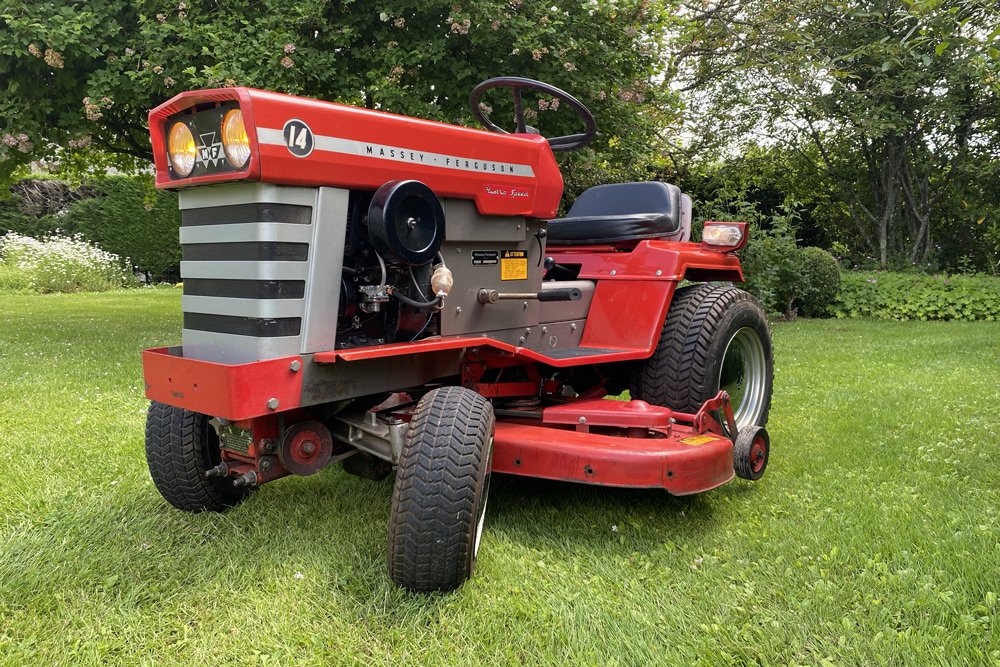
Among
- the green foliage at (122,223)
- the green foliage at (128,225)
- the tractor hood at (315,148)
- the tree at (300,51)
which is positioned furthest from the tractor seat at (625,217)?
the green foliage at (128,225)

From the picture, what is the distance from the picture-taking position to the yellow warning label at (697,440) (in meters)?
2.88

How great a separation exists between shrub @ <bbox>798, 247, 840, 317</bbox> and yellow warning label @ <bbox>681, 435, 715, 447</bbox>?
28.4 ft

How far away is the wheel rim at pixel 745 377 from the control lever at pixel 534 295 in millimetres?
959

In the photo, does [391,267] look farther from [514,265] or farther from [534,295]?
[534,295]

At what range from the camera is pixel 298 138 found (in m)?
2.33

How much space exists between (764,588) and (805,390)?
3353 mm

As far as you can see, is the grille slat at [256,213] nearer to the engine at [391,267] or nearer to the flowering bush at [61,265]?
the engine at [391,267]

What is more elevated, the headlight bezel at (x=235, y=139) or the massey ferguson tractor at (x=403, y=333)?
the headlight bezel at (x=235, y=139)

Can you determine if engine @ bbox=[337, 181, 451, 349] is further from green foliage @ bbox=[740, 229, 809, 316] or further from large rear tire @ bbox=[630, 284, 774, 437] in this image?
green foliage @ bbox=[740, 229, 809, 316]

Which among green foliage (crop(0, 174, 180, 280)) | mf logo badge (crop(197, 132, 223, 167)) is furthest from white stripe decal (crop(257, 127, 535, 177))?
green foliage (crop(0, 174, 180, 280))

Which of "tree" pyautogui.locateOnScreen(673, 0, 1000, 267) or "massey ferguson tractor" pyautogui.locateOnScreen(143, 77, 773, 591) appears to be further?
"tree" pyautogui.locateOnScreen(673, 0, 1000, 267)

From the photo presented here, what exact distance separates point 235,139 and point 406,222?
1.87 ft

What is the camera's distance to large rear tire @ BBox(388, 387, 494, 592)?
229 cm

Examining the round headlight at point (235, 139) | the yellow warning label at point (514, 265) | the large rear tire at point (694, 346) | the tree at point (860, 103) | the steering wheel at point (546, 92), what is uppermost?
the tree at point (860, 103)
